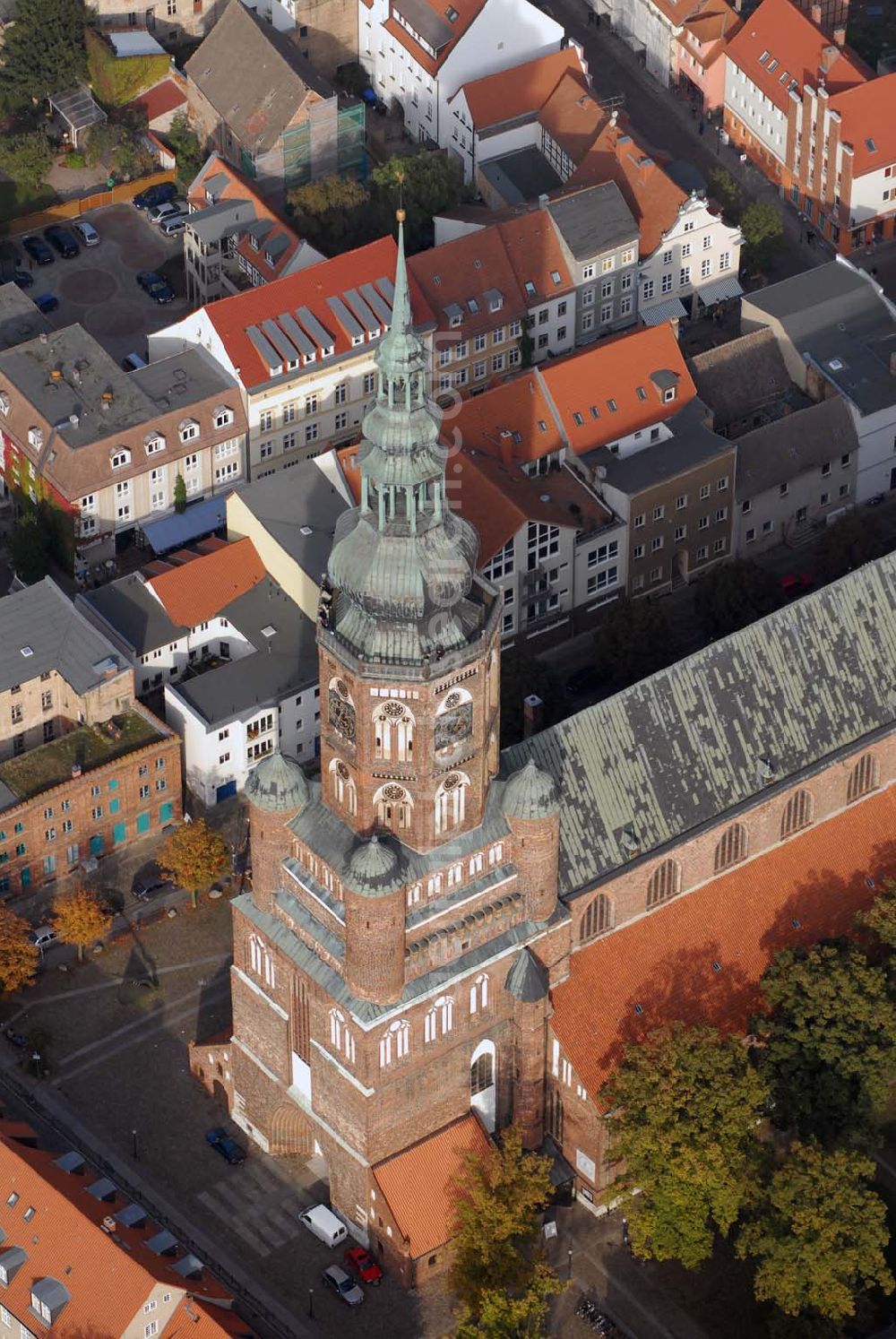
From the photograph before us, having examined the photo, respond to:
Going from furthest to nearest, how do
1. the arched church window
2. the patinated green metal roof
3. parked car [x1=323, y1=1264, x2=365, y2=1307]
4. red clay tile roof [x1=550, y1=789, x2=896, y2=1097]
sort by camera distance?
red clay tile roof [x1=550, y1=789, x2=896, y2=1097]
the patinated green metal roof
parked car [x1=323, y1=1264, x2=365, y2=1307]
the arched church window

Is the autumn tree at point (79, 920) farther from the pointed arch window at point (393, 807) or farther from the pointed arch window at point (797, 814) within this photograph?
the pointed arch window at point (797, 814)

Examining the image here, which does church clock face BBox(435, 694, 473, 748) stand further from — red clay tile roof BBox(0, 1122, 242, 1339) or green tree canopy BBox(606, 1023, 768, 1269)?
red clay tile roof BBox(0, 1122, 242, 1339)

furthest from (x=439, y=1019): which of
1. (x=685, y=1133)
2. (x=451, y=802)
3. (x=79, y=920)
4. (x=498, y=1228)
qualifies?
(x=79, y=920)

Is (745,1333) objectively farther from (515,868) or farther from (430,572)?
→ (430,572)

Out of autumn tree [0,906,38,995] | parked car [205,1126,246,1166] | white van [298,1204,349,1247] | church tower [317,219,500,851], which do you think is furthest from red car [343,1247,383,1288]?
autumn tree [0,906,38,995]

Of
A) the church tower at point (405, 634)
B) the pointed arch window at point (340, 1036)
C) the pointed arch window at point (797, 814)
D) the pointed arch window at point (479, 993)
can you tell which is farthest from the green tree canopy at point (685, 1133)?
the church tower at point (405, 634)
